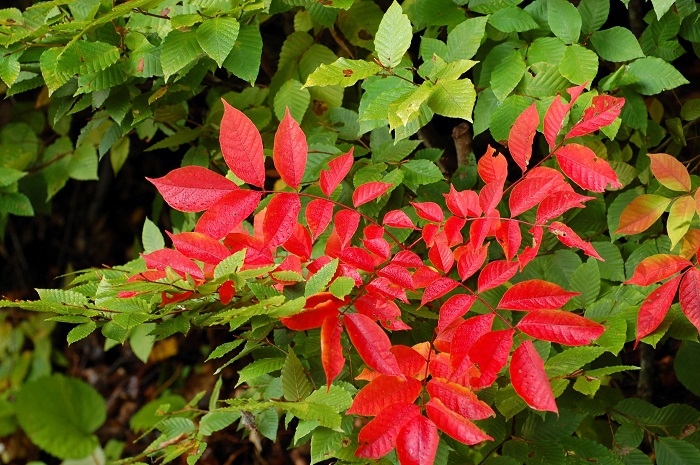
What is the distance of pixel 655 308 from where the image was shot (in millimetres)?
949

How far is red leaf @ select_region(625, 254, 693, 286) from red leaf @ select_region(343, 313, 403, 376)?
36 centimetres

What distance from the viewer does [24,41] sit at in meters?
1.11

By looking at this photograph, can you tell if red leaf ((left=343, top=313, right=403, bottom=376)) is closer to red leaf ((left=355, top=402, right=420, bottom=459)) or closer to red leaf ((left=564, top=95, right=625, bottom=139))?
red leaf ((left=355, top=402, right=420, bottom=459))

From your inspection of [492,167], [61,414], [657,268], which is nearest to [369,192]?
[492,167]

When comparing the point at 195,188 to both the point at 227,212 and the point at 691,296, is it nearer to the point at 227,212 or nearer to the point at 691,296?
the point at 227,212

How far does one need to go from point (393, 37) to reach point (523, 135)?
23 cm

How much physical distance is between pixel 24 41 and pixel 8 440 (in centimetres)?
199

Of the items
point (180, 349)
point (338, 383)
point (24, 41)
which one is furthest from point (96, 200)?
point (338, 383)

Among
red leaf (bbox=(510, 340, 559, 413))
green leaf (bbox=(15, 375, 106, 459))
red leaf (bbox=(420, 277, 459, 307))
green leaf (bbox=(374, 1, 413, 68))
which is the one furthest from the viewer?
green leaf (bbox=(15, 375, 106, 459))

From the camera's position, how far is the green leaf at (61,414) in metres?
2.30

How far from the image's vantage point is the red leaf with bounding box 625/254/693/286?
93 cm

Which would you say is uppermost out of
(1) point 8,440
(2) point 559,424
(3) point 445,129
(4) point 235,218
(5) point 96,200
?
(4) point 235,218

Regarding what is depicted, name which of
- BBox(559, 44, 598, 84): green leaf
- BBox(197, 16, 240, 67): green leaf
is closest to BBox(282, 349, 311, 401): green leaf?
BBox(197, 16, 240, 67): green leaf

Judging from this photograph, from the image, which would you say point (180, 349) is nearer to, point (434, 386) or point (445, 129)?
point (445, 129)
